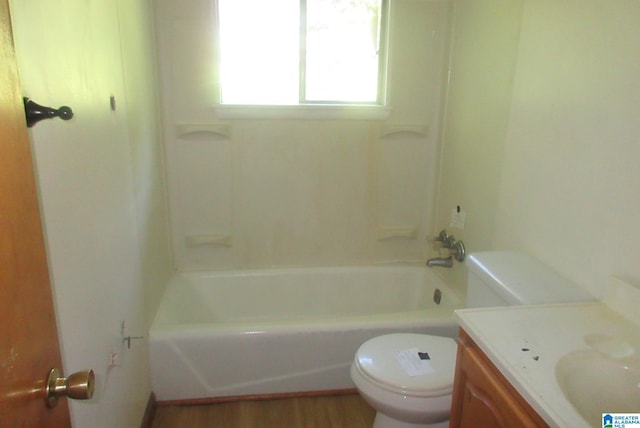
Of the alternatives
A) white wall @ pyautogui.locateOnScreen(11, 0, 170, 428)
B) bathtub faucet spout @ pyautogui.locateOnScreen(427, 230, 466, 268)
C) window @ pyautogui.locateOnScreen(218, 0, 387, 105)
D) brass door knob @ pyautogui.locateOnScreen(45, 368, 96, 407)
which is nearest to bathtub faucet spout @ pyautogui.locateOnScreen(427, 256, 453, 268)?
bathtub faucet spout @ pyautogui.locateOnScreen(427, 230, 466, 268)

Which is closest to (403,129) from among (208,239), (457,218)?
(457,218)

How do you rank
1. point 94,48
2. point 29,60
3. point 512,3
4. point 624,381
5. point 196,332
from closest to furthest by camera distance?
A: 1. point 29,60
2. point 624,381
3. point 94,48
4. point 512,3
5. point 196,332

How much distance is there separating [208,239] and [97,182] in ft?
4.17

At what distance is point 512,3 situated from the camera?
178 cm

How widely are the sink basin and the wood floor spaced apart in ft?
3.71

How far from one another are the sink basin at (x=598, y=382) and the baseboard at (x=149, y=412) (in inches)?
64.5

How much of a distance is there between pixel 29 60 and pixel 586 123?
1526 mm

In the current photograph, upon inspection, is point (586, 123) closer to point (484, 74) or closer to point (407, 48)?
point (484, 74)

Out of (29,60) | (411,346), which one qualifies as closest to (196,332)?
(411,346)

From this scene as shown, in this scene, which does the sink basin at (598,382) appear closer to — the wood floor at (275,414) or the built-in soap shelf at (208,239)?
the wood floor at (275,414)

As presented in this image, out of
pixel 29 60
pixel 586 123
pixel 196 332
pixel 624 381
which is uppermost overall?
pixel 29 60

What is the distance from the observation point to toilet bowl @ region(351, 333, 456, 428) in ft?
4.65

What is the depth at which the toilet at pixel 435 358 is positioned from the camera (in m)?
1.36

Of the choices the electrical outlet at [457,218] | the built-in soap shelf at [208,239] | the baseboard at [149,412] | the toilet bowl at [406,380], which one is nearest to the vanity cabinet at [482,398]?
the toilet bowl at [406,380]
